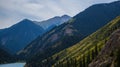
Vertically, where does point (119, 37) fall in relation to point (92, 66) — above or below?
above

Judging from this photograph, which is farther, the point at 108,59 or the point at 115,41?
the point at 115,41

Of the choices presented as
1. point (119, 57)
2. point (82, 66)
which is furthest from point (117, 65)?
point (82, 66)

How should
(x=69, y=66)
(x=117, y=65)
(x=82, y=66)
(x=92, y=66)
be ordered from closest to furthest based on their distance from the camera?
1. (x=117, y=65)
2. (x=92, y=66)
3. (x=82, y=66)
4. (x=69, y=66)

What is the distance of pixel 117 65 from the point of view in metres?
86.9

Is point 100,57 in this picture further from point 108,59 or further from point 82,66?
point 82,66

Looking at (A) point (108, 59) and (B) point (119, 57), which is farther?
(A) point (108, 59)

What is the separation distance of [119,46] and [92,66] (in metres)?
16.0

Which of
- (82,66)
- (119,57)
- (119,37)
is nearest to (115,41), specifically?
(119,37)

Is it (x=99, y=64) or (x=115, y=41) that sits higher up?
(x=115, y=41)

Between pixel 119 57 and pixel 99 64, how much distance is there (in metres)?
18.4

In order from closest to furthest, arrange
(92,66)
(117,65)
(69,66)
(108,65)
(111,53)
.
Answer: (117,65) → (108,65) → (111,53) → (92,66) → (69,66)

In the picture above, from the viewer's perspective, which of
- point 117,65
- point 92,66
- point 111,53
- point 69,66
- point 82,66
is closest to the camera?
point 117,65

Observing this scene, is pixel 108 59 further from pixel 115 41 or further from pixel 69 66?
pixel 69 66

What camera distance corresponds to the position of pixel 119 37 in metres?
112
